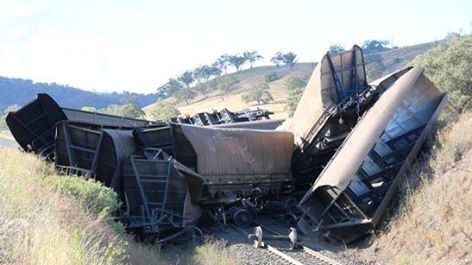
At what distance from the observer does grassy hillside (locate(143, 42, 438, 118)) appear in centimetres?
9569

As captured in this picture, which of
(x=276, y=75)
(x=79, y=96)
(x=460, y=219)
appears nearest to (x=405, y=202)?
(x=460, y=219)

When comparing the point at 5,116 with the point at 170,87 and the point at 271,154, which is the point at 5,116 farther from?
the point at 170,87

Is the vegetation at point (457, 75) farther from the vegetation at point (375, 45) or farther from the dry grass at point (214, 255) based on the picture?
the vegetation at point (375, 45)

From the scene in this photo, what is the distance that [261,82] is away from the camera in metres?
118

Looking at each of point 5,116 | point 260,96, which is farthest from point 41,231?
point 260,96

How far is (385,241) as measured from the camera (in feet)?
43.7

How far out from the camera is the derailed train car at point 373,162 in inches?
569

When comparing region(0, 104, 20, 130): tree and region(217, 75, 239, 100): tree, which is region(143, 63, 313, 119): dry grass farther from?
region(0, 104, 20, 130): tree

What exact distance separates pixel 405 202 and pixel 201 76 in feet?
462

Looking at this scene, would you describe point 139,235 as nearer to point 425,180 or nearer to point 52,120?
point 52,120

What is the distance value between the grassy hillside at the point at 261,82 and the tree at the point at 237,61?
332cm

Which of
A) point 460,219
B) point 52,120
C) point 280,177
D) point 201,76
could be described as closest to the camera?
point 460,219

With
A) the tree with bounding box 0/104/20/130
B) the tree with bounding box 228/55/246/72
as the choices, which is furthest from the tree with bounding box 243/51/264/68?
the tree with bounding box 0/104/20/130

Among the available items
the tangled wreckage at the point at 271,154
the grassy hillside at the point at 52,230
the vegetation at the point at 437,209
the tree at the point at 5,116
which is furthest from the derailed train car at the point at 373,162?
the tree at the point at 5,116
